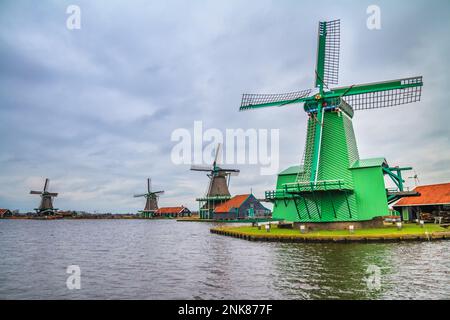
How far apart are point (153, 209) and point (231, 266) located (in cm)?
10992

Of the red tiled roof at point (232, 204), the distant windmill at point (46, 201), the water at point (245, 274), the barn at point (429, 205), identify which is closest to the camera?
the water at point (245, 274)

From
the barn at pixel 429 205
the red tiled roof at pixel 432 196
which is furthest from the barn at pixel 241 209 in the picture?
the red tiled roof at pixel 432 196

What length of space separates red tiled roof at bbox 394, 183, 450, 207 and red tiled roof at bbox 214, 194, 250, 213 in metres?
42.5

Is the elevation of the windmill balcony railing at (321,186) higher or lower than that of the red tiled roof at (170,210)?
higher

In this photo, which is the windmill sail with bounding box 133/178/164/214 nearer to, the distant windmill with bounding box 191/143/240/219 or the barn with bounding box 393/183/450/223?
the distant windmill with bounding box 191/143/240/219

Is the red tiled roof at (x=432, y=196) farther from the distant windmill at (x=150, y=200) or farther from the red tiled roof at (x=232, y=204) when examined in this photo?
the distant windmill at (x=150, y=200)

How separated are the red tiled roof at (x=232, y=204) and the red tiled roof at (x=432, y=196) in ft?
139

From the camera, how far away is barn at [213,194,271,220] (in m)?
82.3

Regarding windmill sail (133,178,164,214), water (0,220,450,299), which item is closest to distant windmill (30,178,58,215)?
windmill sail (133,178,164,214)

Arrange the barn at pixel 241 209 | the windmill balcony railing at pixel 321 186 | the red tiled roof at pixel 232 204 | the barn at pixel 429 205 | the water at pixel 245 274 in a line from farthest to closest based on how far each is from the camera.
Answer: the red tiled roof at pixel 232 204
the barn at pixel 241 209
the barn at pixel 429 205
the windmill balcony railing at pixel 321 186
the water at pixel 245 274

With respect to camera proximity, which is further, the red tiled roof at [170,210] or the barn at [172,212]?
the red tiled roof at [170,210]

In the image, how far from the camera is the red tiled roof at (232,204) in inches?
3251

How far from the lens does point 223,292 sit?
12.9 metres
